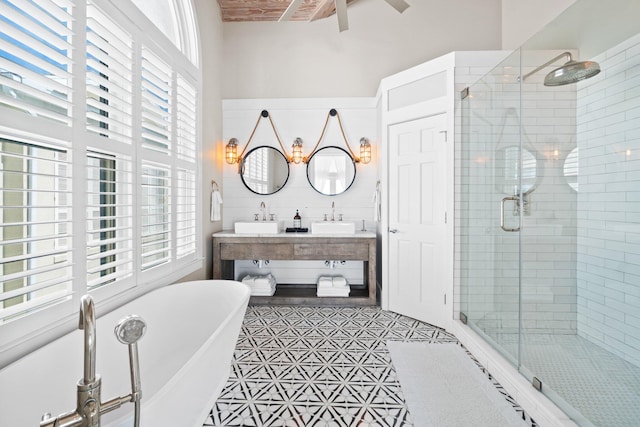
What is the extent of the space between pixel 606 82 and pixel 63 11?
2.91 metres

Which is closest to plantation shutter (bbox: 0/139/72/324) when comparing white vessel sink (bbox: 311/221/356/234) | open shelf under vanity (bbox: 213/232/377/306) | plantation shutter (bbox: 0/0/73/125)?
plantation shutter (bbox: 0/0/73/125)

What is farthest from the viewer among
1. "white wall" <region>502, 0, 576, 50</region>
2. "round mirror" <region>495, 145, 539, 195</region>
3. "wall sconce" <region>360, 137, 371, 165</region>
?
"wall sconce" <region>360, 137, 371, 165</region>

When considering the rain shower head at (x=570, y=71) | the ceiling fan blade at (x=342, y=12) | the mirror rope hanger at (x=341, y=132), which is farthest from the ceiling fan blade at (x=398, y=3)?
the mirror rope hanger at (x=341, y=132)

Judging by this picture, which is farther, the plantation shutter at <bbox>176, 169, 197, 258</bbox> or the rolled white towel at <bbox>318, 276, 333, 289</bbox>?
the rolled white towel at <bbox>318, 276, 333, 289</bbox>

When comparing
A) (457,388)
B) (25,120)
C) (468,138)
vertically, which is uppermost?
(468,138)

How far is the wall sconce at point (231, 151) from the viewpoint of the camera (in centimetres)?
391

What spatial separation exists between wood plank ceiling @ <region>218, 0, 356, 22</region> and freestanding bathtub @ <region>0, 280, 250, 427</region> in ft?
11.0

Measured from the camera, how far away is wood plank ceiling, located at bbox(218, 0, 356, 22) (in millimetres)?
3715

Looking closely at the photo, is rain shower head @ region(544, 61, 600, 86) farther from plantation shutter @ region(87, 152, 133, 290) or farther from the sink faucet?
plantation shutter @ region(87, 152, 133, 290)

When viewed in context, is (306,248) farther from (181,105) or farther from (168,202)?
(181,105)

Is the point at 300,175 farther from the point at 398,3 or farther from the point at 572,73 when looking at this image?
the point at 572,73

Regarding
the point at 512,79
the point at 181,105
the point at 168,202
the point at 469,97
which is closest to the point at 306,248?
the point at 168,202

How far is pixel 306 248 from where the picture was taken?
3.45m

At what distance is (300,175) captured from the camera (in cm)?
401
